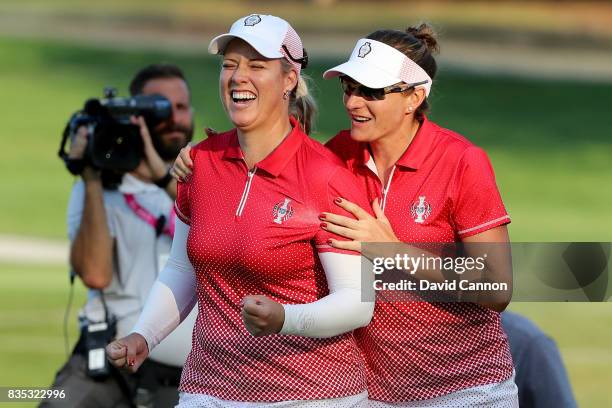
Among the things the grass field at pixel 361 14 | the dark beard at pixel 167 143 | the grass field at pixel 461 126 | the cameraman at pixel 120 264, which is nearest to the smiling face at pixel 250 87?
the cameraman at pixel 120 264

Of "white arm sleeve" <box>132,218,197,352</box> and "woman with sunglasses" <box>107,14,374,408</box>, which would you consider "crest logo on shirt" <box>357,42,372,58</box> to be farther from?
"white arm sleeve" <box>132,218,197,352</box>

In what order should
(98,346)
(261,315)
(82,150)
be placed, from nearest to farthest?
(261,315) < (98,346) < (82,150)

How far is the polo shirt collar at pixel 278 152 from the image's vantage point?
4.29 metres

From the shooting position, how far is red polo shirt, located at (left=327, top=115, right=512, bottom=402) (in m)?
4.47

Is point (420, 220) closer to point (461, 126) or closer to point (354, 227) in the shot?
point (354, 227)

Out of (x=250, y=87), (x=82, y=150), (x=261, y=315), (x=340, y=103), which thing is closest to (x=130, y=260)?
(x=82, y=150)

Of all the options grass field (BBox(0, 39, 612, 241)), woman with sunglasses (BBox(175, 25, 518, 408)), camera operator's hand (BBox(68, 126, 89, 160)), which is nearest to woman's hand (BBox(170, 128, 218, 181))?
woman with sunglasses (BBox(175, 25, 518, 408))

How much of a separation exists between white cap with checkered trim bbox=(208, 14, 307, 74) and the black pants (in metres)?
2.12

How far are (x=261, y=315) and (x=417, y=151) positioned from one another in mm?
932

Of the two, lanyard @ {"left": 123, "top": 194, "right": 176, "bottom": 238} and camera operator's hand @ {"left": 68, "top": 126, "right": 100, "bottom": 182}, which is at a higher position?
camera operator's hand @ {"left": 68, "top": 126, "right": 100, "bottom": 182}

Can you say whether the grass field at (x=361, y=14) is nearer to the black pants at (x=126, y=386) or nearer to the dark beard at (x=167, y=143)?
the dark beard at (x=167, y=143)

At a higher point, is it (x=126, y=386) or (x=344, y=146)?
(x=344, y=146)

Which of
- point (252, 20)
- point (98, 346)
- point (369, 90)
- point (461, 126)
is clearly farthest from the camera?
point (461, 126)

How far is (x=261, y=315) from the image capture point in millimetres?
3916
